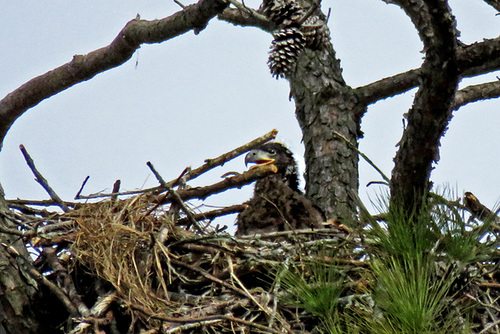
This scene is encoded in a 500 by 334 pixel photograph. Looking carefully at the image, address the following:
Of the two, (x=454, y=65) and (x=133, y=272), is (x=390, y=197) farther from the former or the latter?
(x=133, y=272)

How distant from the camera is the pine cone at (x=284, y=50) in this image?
15.3 feet

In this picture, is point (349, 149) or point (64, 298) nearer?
point (64, 298)

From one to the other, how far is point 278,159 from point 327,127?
1.91 ft

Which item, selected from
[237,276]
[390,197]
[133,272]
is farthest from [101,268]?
[390,197]

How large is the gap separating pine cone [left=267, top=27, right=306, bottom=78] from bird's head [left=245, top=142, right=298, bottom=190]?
1596 millimetres

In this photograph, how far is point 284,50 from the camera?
4.68 meters

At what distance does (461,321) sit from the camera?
350cm

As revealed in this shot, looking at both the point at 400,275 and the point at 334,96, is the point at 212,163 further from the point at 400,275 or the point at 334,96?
the point at 400,275

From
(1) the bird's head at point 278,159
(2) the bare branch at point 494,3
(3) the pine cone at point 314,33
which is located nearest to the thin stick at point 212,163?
(1) the bird's head at point 278,159

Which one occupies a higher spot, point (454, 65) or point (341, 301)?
point (454, 65)

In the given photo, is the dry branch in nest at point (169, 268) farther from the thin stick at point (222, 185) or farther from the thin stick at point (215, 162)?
the thin stick at point (215, 162)

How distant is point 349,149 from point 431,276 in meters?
2.37

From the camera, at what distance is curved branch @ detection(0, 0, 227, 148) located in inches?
203

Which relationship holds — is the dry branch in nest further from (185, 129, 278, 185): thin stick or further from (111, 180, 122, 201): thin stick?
(185, 129, 278, 185): thin stick
